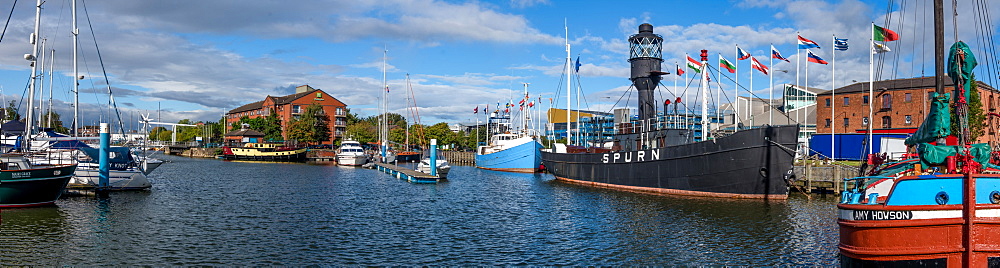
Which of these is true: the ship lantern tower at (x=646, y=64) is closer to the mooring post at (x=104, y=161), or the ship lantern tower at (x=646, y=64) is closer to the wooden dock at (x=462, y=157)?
the mooring post at (x=104, y=161)

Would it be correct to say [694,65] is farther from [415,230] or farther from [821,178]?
[415,230]

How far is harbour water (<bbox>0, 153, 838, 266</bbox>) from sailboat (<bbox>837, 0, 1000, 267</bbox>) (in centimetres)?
495

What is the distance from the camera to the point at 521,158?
62.3 m

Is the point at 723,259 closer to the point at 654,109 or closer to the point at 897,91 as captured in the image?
the point at 654,109

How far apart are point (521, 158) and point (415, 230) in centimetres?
4065

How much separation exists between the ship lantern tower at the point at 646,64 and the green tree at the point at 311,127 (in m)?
74.2

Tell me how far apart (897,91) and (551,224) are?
158 feet

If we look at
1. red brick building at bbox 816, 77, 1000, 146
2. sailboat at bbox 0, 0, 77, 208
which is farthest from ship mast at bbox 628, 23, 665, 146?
sailboat at bbox 0, 0, 77, 208

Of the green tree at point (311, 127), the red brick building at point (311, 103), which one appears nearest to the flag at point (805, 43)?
the green tree at point (311, 127)

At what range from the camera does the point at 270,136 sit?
11369 cm

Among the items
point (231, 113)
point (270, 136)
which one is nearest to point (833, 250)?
point (270, 136)

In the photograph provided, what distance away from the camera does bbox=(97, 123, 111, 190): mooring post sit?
2962 centimetres

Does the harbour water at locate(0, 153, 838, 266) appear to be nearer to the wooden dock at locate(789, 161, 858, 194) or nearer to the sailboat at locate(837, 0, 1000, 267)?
the wooden dock at locate(789, 161, 858, 194)

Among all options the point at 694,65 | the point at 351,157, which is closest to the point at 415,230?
the point at 694,65
